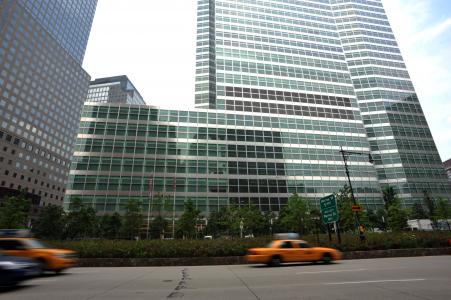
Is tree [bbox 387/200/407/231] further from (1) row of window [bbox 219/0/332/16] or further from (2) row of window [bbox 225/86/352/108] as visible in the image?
(1) row of window [bbox 219/0/332/16]

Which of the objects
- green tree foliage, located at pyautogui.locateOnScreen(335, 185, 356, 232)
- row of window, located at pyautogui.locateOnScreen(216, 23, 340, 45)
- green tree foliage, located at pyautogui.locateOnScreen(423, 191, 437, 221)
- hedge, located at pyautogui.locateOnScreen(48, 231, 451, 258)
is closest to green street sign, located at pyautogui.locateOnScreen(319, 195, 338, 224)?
hedge, located at pyautogui.locateOnScreen(48, 231, 451, 258)

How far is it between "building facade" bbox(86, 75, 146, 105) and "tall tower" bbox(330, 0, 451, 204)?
145m

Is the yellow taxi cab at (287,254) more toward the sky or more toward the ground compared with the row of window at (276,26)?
more toward the ground

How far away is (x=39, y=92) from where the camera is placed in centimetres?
10694

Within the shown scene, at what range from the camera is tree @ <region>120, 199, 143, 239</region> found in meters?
47.1

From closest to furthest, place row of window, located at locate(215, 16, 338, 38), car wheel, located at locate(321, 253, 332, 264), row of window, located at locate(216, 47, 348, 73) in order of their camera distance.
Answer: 1. car wheel, located at locate(321, 253, 332, 264)
2. row of window, located at locate(216, 47, 348, 73)
3. row of window, located at locate(215, 16, 338, 38)

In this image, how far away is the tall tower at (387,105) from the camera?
7212 centimetres

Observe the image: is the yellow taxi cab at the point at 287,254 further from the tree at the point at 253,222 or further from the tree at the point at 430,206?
the tree at the point at 430,206

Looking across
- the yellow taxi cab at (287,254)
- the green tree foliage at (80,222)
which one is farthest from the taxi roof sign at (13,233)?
the green tree foliage at (80,222)

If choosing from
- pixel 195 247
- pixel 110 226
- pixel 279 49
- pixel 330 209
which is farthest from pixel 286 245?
pixel 279 49

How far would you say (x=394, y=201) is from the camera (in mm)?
54469

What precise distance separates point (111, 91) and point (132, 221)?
515 feet

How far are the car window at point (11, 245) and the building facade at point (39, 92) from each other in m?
94.6

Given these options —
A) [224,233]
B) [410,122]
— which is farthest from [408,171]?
[224,233]
